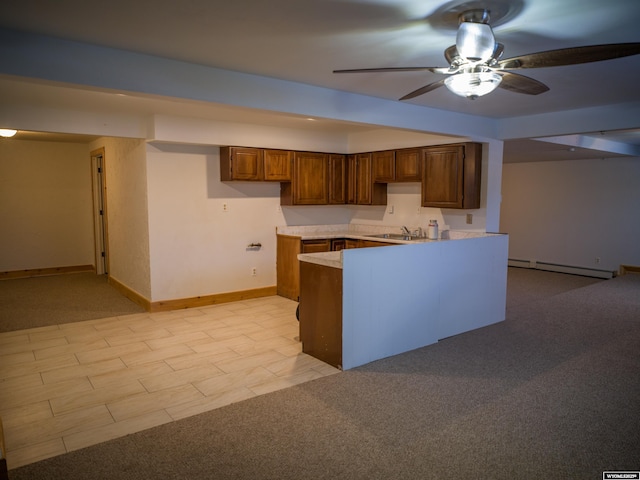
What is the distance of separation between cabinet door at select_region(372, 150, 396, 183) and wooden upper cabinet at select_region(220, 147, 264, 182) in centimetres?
167

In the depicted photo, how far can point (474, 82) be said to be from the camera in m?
2.47

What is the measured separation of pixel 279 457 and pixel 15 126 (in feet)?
14.1

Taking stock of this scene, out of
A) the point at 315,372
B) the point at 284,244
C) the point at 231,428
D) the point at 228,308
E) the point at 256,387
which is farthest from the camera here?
the point at 284,244

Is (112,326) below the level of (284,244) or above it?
below

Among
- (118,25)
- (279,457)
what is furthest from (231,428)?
(118,25)

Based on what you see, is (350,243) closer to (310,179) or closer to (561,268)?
(310,179)

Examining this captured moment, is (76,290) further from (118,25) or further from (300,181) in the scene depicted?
(118,25)

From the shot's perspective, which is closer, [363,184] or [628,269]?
[363,184]

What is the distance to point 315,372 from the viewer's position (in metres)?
3.70

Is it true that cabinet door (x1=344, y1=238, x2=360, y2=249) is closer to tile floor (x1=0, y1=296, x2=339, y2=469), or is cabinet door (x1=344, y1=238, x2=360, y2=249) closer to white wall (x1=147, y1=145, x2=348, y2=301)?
white wall (x1=147, y1=145, x2=348, y2=301)

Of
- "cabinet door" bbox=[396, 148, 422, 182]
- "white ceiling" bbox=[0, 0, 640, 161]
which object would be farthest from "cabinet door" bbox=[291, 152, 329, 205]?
"white ceiling" bbox=[0, 0, 640, 161]

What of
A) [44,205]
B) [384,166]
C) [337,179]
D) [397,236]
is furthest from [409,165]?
[44,205]

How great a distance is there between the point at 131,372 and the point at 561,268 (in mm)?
8098

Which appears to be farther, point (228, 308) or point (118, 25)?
point (228, 308)
